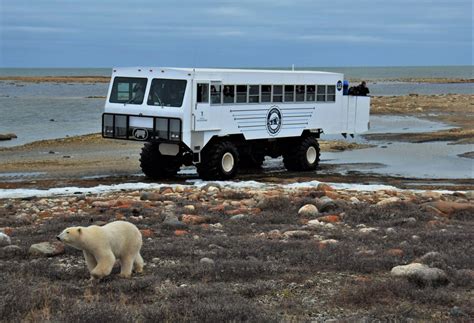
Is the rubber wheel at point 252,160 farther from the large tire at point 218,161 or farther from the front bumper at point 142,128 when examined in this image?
the front bumper at point 142,128

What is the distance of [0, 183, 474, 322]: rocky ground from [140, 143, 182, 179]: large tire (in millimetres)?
5906

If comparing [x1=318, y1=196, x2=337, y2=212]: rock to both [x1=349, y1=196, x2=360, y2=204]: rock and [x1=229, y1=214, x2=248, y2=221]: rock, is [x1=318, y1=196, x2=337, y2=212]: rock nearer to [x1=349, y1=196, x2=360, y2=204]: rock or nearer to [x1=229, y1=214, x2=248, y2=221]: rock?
[x1=349, y1=196, x2=360, y2=204]: rock

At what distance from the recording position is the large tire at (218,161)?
62.0 feet

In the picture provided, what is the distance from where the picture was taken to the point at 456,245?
31.1 ft

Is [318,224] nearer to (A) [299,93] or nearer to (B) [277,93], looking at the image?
(B) [277,93]

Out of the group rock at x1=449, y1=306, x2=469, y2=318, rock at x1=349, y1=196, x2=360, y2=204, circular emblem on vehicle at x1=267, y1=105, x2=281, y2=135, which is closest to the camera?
rock at x1=449, y1=306, x2=469, y2=318

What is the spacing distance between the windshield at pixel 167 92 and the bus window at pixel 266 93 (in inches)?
114

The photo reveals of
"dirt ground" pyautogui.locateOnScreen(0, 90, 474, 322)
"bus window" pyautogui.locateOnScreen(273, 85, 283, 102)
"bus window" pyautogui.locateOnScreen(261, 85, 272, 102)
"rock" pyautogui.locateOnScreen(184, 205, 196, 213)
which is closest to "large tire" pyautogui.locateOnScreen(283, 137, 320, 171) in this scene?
"bus window" pyautogui.locateOnScreen(273, 85, 283, 102)

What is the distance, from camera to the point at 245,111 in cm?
1980

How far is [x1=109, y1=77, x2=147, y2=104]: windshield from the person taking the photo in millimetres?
18750

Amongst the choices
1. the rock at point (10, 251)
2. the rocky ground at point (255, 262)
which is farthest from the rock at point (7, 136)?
the rock at point (10, 251)

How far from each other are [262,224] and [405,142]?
68.7ft

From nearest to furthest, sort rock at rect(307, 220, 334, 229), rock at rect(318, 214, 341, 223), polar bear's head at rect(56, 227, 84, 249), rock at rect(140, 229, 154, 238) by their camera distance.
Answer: polar bear's head at rect(56, 227, 84, 249) → rock at rect(140, 229, 154, 238) → rock at rect(307, 220, 334, 229) → rock at rect(318, 214, 341, 223)

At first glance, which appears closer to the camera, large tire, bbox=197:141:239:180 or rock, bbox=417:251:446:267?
rock, bbox=417:251:446:267
